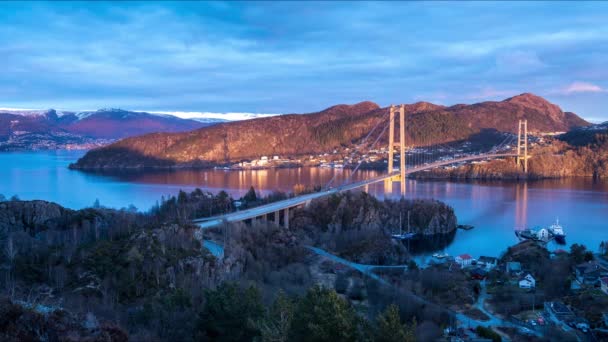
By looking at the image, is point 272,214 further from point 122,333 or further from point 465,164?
point 465,164

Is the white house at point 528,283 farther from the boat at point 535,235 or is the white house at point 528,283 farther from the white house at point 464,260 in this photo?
the boat at point 535,235

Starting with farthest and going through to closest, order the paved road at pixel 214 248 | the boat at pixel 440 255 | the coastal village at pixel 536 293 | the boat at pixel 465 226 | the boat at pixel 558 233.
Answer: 1. the boat at pixel 465 226
2. the boat at pixel 558 233
3. the boat at pixel 440 255
4. the paved road at pixel 214 248
5. the coastal village at pixel 536 293

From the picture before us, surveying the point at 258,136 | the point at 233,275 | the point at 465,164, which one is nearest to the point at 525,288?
the point at 233,275

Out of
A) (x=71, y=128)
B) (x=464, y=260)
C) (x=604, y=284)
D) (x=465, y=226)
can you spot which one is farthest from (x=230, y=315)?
(x=71, y=128)

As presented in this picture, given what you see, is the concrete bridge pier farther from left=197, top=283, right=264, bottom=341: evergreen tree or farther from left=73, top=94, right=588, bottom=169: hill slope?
left=73, top=94, right=588, bottom=169: hill slope

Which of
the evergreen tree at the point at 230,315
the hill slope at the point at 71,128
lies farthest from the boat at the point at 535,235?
the hill slope at the point at 71,128

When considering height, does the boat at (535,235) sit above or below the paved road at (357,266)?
below

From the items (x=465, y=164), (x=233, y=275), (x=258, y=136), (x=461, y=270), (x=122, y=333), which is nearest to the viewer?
(x=122, y=333)

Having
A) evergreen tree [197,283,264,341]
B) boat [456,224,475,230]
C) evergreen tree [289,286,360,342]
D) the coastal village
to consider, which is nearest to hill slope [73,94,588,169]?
boat [456,224,475,230]
